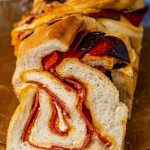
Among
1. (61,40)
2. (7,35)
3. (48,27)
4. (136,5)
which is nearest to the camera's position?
(61,40)

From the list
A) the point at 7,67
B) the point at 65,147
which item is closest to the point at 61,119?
the point at 65,147

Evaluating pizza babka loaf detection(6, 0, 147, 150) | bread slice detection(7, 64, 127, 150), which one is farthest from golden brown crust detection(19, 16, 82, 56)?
bread slice detection(7, 64, 127, 150)

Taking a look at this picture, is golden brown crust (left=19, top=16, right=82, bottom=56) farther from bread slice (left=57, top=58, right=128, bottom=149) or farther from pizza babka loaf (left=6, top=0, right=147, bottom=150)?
bread slice (left=57, top=58, right=128, bottom=149)

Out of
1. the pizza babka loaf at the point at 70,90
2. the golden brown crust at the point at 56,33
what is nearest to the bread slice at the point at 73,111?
the pizza babka loaf at the point at 70,90

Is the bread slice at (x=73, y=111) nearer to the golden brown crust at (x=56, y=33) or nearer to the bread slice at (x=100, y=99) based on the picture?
the bread slice at (x=100, y=99)

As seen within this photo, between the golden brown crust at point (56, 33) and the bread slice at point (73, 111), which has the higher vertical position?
the golden brown crust at point (56, 33)

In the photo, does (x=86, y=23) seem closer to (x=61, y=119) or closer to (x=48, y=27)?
(x=48, y=27)
